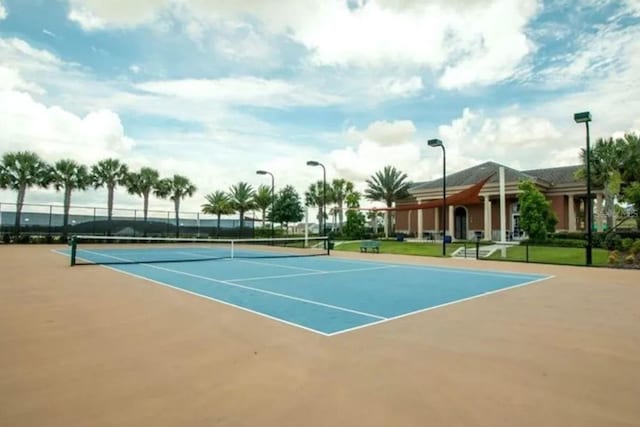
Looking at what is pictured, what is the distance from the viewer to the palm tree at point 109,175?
38.0 meters

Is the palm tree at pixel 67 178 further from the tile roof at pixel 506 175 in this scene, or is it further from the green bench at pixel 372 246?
the tile roof at pixel 506 175

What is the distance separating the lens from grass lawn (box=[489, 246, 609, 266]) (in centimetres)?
1870

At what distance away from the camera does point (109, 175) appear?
38.5 metres

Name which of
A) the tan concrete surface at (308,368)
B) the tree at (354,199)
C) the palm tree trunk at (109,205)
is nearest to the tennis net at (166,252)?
the palm tree trunk at (109,205)

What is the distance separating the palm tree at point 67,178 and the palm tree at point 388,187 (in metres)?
29.4

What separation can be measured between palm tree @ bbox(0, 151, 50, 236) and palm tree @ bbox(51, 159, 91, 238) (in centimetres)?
133

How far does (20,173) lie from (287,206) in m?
26.8

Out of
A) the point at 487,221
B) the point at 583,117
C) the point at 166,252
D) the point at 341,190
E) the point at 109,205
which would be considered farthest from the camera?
the point at 341,190

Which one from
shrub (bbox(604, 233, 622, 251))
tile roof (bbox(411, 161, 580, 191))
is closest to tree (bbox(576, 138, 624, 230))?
tile roof (bbox(411, 161, 580, 191))

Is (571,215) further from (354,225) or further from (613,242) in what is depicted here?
(354,225)

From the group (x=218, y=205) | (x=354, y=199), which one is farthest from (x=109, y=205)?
(x=354, y=199)

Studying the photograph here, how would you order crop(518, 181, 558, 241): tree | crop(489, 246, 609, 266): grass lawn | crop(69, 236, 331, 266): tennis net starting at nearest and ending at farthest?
crop(69, 236, 331, 266): tennis net
crop(489, 246, 609, 266): grass lawn
crop(518, 181, 558, 241): tree

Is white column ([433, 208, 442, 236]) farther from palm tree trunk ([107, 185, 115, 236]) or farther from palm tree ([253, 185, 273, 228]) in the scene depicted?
palm tree trunk ([107, 185, 115, 236])

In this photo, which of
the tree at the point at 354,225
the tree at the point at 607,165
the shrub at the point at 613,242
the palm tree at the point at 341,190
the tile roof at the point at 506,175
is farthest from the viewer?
the palm tree at the point at 341,190
